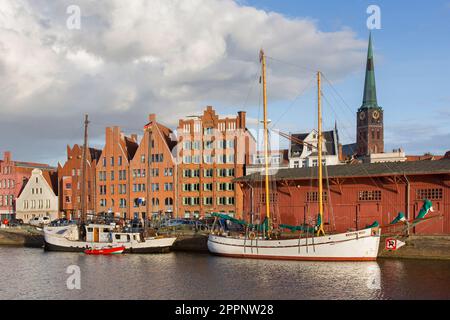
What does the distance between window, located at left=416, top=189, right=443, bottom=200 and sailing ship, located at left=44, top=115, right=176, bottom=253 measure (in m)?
26.6

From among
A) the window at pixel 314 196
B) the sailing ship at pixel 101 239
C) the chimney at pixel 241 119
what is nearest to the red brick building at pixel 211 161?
the chimney at pixel 241 119

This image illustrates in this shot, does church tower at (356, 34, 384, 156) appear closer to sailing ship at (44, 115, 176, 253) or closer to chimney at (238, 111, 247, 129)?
chimney at (238, 111, 247, 129)

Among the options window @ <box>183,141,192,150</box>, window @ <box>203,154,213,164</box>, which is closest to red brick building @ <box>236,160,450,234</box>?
window @ <box>203,154,213,164</box>

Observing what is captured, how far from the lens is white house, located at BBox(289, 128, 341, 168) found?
3524 inches

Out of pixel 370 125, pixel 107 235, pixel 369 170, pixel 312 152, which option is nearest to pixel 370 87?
pixel 370 125

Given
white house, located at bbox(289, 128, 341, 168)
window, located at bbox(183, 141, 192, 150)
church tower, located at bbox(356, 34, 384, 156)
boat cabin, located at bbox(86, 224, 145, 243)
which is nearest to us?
boat cabin, located at bbox(86, 224, 145, 243)

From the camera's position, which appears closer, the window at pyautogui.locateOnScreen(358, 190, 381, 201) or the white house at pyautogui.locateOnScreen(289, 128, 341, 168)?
the window at pyautogui.locateOnScreen(358, 190, 381, 201)

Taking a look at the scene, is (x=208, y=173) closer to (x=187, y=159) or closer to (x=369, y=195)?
(x=187, y=159)

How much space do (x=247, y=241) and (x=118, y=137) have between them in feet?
164

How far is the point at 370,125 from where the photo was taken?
18025cm

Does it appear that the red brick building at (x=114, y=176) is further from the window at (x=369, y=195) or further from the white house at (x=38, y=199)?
the window at (x=369, y=195)
